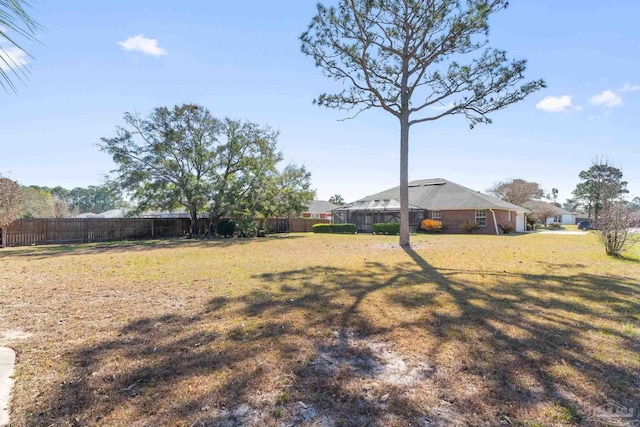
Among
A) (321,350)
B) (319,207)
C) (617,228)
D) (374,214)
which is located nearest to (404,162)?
(617,228)

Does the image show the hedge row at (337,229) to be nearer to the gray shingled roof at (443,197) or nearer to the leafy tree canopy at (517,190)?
the gray shingled roof at (443,197)

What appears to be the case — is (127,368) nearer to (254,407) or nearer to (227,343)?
(227,343)

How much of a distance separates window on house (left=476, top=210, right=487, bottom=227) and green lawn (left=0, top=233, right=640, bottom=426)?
835 inches

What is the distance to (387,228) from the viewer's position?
25891mm

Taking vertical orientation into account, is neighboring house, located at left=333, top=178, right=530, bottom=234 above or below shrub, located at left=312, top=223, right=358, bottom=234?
above

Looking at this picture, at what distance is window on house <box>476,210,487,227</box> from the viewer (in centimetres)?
2708

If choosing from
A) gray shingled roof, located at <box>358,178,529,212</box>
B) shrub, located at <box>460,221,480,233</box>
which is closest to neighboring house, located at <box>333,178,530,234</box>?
gray shingled roof, located at <box>358,178,529,212</box>

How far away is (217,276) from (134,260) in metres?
4.72

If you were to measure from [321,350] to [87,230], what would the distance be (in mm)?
22010

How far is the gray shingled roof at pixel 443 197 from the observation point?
27.3 metres

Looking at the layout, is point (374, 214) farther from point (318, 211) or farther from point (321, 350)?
point (321, 350)

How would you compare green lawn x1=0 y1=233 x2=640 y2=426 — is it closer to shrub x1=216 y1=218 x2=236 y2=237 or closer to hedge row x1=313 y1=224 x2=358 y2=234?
shrub x1=216 y1=218 x2=236 y2=237

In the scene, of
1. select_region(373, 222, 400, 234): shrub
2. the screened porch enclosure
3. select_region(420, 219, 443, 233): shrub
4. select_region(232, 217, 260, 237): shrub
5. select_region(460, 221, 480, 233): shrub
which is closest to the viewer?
select_region(232, 217, 260, 237): shrub

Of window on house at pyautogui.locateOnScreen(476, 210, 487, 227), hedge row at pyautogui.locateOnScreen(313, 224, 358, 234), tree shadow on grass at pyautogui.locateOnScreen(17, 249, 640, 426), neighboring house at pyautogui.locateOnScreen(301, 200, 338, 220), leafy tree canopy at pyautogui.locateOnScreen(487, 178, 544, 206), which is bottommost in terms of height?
tree shadow on grass at pyautogui.locateOnScreen(17, 249, 640, 426)
